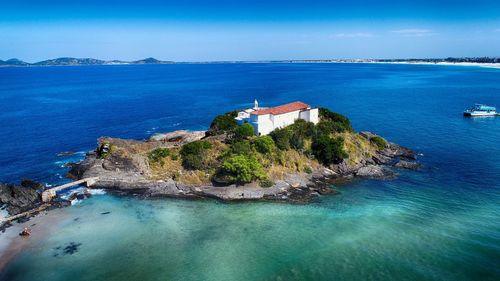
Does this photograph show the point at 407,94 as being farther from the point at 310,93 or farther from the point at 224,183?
the point at 224,183

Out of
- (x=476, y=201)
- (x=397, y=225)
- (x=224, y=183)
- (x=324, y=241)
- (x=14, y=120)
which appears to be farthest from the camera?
(x=14, y=120)

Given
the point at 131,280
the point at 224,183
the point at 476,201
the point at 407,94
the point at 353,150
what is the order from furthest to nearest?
the point at 407,94
the point at 353,150
the point at 224,183
the point at 476,201
the point at 131,280

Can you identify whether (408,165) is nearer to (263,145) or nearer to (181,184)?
(263,145)

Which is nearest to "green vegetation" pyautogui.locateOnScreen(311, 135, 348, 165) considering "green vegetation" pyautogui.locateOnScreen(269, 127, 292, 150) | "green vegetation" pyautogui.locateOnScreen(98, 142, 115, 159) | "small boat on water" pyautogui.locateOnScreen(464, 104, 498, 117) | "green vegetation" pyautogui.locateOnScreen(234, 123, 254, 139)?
"green vegetation" pyautogui.locateOnScreen(269, 127, 292, 150)

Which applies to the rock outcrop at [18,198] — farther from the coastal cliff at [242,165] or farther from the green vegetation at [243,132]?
the green vegetation at [243,132]

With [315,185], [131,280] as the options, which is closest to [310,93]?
[315,185]

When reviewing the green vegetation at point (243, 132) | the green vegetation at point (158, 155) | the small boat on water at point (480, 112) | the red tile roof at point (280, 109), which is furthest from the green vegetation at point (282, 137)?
the small boat on water at point (480, 112)

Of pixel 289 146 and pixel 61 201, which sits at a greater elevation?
pixel 289 146
